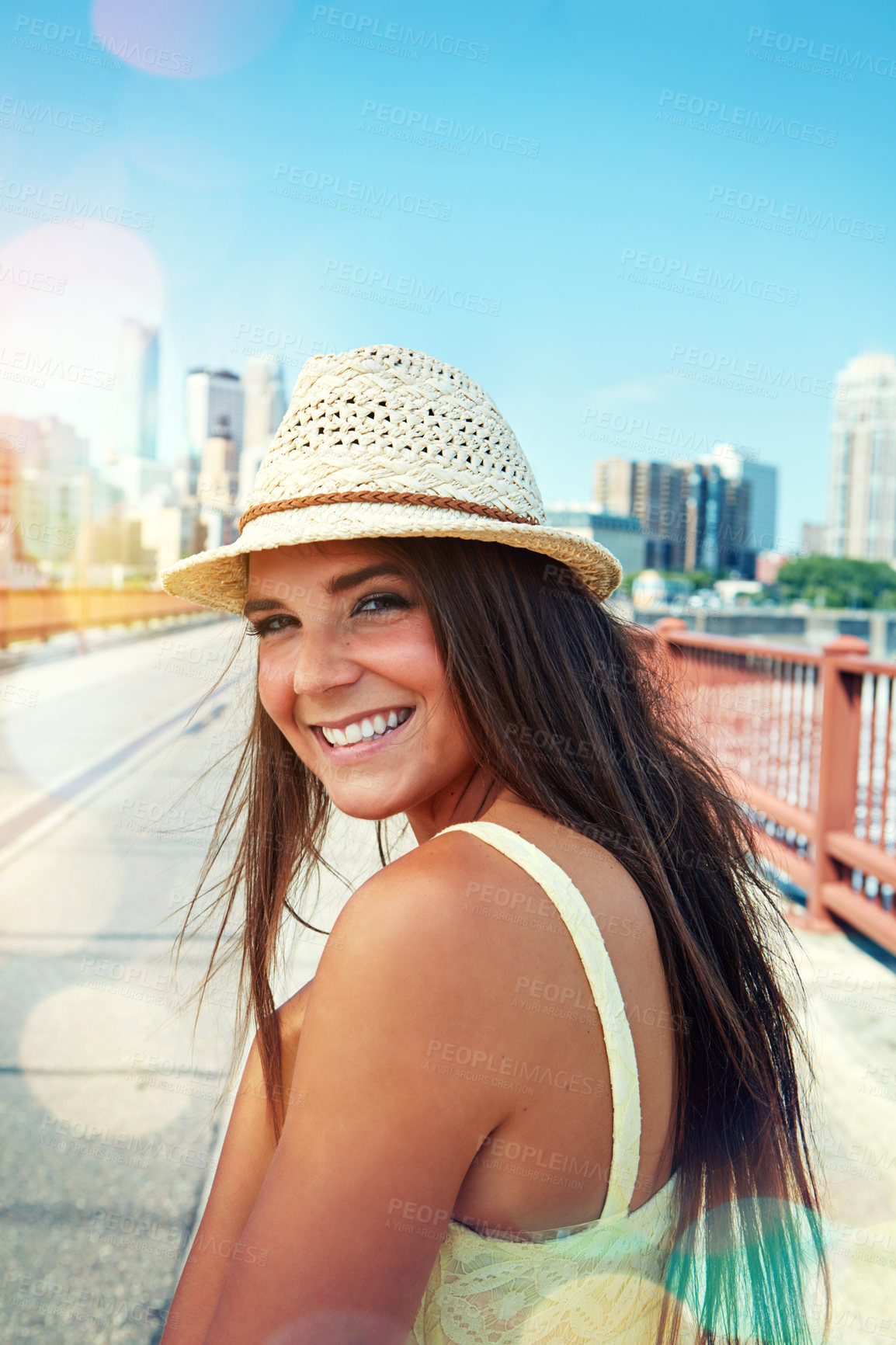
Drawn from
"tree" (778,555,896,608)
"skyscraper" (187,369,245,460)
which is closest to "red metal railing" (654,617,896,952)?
"skyscraper" (187,369,245,460)

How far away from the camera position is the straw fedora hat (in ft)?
4.24

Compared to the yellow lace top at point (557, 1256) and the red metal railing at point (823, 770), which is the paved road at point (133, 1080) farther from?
→ the yellow lace top at point (557, 1256)

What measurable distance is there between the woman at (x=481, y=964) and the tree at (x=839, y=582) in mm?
87938

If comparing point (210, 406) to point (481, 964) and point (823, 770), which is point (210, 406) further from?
point (481, 964)

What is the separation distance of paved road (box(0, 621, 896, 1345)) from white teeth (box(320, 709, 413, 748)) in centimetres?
40

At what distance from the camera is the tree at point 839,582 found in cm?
8750

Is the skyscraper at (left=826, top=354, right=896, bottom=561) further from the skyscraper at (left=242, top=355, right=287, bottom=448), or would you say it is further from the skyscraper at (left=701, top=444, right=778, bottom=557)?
the skyscraper at (left=242, top=355, right=287, bottom=448)

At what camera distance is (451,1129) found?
3.05 feet

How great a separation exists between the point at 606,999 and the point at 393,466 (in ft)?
2.55

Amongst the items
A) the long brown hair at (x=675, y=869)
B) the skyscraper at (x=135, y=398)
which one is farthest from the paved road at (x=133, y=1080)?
the skyscraper at (x=135, y=398)

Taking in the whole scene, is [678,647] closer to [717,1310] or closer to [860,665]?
[860,665]

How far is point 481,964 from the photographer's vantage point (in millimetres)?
924

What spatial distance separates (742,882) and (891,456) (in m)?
125

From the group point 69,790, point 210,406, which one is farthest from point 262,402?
point 69,790
